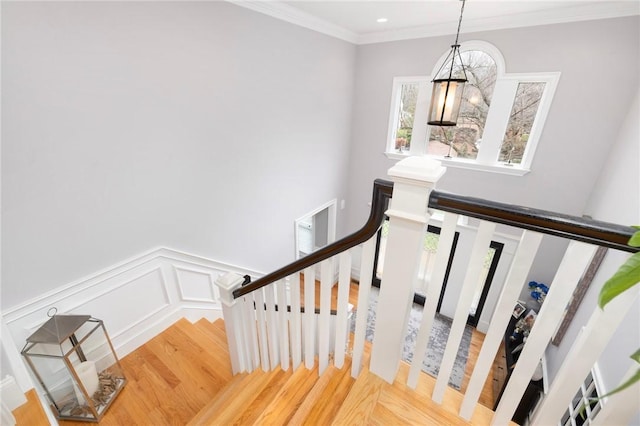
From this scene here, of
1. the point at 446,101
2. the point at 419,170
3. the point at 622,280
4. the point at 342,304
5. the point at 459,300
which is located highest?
the point at 446,101

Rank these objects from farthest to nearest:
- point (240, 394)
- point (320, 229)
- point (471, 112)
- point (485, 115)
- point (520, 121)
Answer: point (320, 229) < point (471, 112) < point (485, 115) < point (520, 121) < point (240, 394)

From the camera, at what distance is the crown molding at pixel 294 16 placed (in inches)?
100

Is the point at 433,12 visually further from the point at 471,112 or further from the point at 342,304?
the point at 342,304

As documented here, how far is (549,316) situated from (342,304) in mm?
723

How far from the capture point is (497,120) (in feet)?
11.4

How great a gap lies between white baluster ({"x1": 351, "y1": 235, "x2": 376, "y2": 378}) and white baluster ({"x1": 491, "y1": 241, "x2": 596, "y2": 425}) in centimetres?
52

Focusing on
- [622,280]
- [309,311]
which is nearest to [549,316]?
[622,280]

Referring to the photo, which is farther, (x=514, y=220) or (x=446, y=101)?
(x=446, y=101)

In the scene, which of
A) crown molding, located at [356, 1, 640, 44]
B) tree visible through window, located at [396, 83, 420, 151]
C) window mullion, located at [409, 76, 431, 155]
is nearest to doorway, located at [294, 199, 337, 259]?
tree visible through window, located at [396, 83, 420, 151]

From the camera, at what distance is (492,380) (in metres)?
3.44

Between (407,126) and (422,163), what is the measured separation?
376 centimetres

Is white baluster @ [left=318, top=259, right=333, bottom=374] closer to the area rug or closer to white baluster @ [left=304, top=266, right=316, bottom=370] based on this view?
white baluster @ [left=304, top=266, right=316, bottom=370]

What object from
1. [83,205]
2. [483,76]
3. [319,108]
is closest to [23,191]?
[83,205]

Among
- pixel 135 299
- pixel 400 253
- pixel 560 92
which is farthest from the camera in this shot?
pixel 560 92
